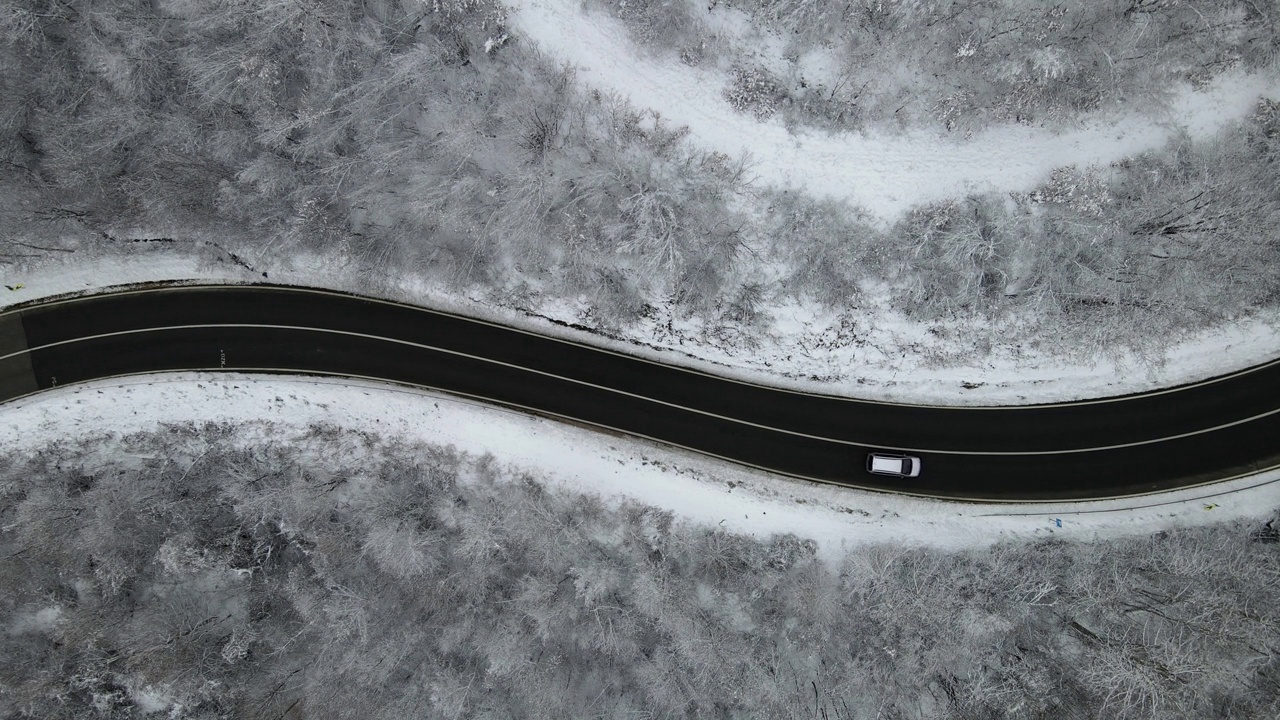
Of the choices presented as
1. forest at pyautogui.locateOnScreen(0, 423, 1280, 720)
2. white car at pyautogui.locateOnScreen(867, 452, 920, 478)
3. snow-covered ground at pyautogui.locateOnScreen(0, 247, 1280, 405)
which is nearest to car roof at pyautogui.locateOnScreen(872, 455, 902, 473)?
white car at pyautogui.locateOnScreen(867, 452, 920, 478)

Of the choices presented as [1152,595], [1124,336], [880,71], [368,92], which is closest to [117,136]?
[368,92]

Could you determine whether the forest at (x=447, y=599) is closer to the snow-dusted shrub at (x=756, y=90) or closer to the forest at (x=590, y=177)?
the forest at (x=590, y=177)

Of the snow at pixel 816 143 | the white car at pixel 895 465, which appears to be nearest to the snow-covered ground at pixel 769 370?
the snow at pixel 816 143

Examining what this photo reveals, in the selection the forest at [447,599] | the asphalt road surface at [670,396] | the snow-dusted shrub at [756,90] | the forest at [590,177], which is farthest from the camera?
the forest at [447,599]

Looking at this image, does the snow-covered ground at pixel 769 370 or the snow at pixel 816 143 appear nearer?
the snow at pixel 816 143

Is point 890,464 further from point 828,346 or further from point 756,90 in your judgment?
point 756,90

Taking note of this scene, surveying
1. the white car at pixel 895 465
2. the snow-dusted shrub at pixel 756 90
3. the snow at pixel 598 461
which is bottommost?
the snow at pixel 598 461

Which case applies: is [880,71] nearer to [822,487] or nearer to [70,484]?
[822,487]
